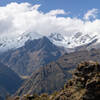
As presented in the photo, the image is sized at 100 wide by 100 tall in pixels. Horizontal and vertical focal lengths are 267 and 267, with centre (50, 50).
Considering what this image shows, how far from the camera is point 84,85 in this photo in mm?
46906

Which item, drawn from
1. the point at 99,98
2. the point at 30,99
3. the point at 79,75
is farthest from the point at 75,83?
the point at 30,99

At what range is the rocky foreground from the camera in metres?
45.2

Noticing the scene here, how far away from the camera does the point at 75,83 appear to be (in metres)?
48.6

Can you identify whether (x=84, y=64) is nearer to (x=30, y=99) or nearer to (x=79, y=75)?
(x=79, y=75)

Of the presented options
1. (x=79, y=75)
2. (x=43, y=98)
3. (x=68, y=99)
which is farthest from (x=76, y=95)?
(x=43, y=98)

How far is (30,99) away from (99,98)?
614 inches

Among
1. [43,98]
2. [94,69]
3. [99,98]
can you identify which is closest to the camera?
[99,98]

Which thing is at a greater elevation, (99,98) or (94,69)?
(94,69)

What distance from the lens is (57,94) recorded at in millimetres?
50219

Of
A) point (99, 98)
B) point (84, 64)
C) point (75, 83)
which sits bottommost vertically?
point (99, 98)

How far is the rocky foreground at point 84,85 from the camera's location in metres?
45.2

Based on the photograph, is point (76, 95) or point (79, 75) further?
point (79, 75)

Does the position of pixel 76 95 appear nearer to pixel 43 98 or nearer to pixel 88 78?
pixel 88 78

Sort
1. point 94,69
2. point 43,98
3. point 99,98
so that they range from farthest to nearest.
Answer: point 43,98 → point 94,69 → point 99,98
